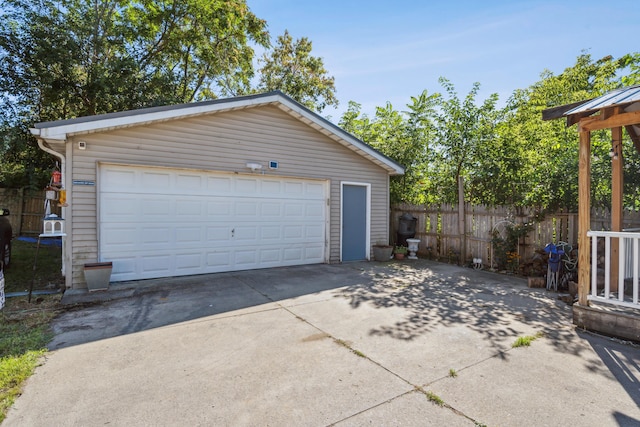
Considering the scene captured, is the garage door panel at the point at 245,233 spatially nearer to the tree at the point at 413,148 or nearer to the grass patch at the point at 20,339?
the grass patch at the point at 20,339

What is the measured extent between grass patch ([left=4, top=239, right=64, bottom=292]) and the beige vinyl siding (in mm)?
1101

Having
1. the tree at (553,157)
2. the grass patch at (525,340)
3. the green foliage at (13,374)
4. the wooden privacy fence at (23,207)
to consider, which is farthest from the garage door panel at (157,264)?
the wooden privacy fence at (23,207)

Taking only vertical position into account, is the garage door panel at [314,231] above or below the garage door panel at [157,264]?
above

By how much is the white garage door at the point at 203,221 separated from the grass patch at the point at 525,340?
5.20 meters

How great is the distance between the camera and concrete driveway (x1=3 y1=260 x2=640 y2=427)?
2219mm

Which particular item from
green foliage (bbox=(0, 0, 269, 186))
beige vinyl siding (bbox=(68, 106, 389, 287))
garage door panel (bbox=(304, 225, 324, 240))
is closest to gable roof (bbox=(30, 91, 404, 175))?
beige vinyl siding (bbox=(68, 106, 389, 287))

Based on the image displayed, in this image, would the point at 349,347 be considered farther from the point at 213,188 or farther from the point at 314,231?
the point at 314,231

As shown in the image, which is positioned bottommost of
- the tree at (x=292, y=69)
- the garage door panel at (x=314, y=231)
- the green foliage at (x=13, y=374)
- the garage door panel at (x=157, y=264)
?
the green foliage at (x=13, y=374)

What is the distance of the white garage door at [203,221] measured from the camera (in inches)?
231

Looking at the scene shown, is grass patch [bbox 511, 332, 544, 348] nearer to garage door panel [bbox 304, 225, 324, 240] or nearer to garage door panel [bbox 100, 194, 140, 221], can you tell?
garage door panel [bbox 304, 225, 324, 240]

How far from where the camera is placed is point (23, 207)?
12.9 m

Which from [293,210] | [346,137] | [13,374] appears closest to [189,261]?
[293,210]

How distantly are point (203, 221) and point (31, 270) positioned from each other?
395 centimetres

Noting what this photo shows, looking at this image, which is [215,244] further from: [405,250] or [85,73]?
[85,73]
